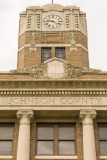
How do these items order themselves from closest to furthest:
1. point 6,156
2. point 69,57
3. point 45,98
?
1. point 6,156
2. point 45,98
3. point 69,57

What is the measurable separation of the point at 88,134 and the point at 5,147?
483 centimetres

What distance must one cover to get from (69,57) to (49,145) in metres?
10.7

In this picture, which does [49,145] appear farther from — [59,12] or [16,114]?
[59,12]

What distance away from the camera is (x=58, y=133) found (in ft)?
72.9

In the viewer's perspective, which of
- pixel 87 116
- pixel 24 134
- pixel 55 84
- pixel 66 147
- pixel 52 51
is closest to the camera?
pixel 24 134

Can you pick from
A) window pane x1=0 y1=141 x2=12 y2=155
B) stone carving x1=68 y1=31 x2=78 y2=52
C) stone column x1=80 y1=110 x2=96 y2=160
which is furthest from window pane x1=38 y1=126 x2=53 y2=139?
stone carving x1=68 y1=31 x2=78 y2=52

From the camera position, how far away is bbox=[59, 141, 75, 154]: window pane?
21.5 m

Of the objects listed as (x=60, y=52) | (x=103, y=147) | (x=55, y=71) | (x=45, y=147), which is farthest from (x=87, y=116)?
(x=60, y=52)

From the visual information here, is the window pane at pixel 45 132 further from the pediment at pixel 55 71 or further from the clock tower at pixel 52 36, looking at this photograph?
the clock tower at pixel 52 36

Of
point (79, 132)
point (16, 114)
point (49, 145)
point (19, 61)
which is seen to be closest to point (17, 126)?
point (16, 114)

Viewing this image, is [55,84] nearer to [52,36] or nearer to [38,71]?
[38,71]

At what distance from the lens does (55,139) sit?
21906mm

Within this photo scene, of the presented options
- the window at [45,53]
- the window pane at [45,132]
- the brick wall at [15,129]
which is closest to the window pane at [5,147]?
the brick wall at [15,129]

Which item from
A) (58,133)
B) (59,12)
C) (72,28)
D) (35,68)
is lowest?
(58,133)
